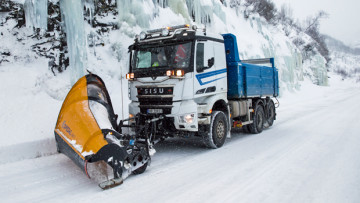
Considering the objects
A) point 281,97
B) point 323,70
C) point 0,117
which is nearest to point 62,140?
point 0,117

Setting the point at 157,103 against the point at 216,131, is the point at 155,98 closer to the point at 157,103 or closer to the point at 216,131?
the point at 157,103

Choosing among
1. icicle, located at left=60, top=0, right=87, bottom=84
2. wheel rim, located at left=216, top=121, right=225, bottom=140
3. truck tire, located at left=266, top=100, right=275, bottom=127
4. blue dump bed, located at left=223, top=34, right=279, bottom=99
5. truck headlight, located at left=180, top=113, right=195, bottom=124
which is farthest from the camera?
truck tire, located at left=266, top=100, right=275, bottom=127

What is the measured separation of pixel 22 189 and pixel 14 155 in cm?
213

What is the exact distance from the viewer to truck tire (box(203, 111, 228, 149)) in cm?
645

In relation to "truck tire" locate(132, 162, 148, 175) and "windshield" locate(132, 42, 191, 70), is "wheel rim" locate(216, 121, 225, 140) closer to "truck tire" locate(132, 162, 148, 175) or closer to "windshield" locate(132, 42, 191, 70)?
"windshield" locate(132, 42, 191, 70)

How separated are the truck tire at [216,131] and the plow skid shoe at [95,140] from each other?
197 centimetres

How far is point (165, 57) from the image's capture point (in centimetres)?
613

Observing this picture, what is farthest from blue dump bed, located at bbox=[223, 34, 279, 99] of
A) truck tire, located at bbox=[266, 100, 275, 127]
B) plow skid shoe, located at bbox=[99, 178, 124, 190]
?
plow skid shoe, located at bbox=[99, 178, 124, 190]

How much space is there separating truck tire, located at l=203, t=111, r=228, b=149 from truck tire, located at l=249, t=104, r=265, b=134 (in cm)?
215

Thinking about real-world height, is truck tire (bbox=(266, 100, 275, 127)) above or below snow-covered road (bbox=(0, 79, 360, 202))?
above

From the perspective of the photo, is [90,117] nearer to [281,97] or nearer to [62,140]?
[62,140]

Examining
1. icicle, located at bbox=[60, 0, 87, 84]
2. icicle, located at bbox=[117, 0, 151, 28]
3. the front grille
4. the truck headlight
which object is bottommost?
the truck headlight

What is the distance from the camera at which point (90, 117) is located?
15.1 ft

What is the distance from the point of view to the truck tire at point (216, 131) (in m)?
6.45
